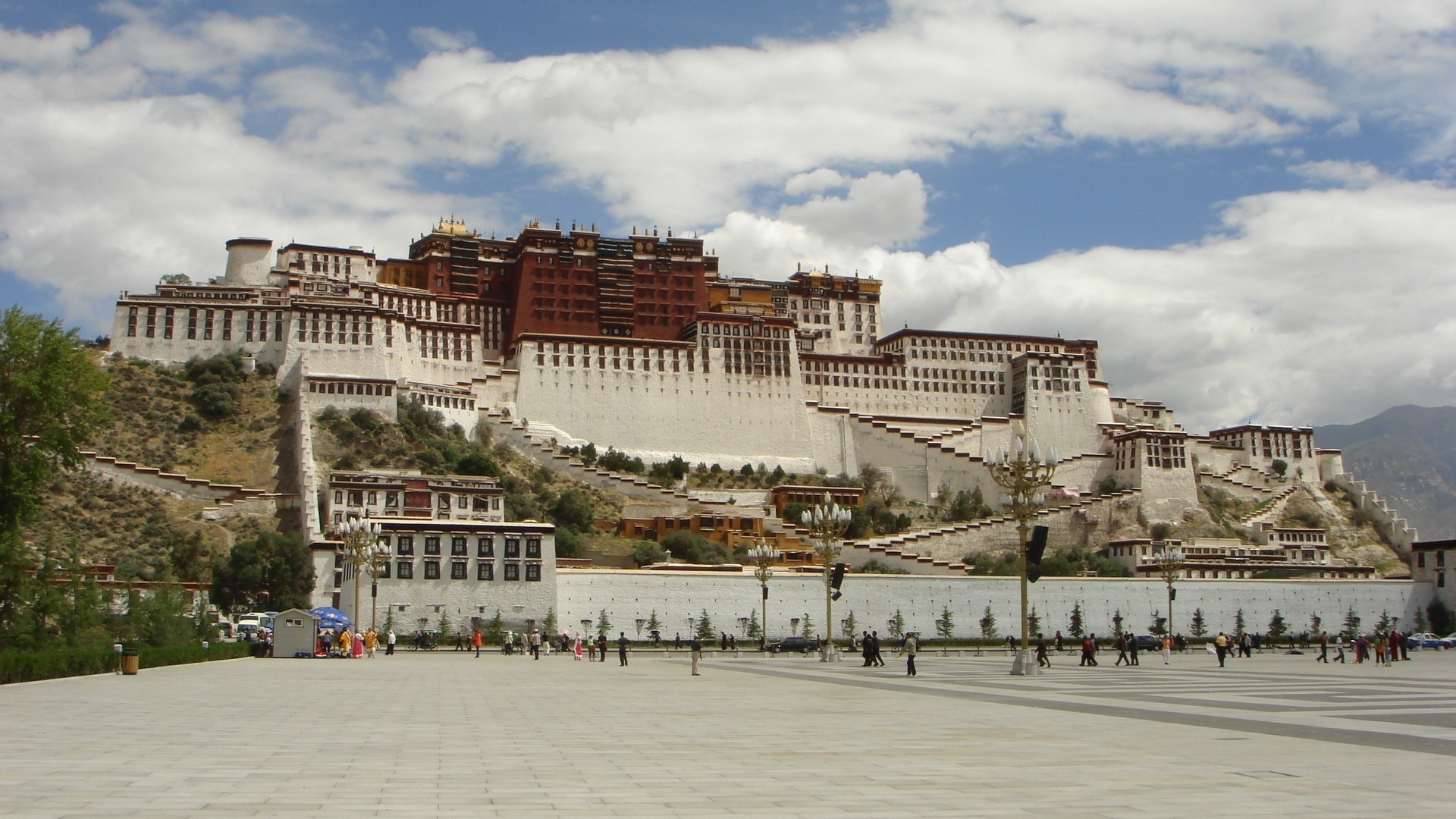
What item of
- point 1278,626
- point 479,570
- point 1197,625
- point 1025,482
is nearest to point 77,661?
point 1025,482

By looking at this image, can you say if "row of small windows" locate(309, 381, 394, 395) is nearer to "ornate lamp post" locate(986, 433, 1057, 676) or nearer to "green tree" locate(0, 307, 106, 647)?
"green tree" locate(0, 307, 106, 647)

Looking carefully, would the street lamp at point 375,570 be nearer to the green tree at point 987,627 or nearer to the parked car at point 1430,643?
the green tree at point 987,627

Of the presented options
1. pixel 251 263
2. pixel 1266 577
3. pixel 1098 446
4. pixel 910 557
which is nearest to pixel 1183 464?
pixel 1098 446

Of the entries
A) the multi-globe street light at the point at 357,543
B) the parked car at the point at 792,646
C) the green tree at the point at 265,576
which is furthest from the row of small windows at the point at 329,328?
the parked car at the point at 792,646

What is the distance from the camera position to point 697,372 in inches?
4102

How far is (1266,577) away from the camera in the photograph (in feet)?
268

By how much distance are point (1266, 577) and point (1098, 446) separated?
32706mm

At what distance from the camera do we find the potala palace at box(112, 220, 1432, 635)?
306ft

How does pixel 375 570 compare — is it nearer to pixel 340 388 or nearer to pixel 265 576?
pixel 265 576

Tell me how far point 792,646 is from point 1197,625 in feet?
100

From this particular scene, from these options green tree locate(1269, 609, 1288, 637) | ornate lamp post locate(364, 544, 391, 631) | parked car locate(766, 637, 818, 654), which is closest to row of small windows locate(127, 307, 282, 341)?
ornate lamp post locate(364, 544, 391, 631)

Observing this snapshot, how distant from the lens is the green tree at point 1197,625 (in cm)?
7188

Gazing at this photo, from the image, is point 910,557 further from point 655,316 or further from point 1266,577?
point 655,316

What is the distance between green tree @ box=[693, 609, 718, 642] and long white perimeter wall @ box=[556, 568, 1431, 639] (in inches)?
11.5
